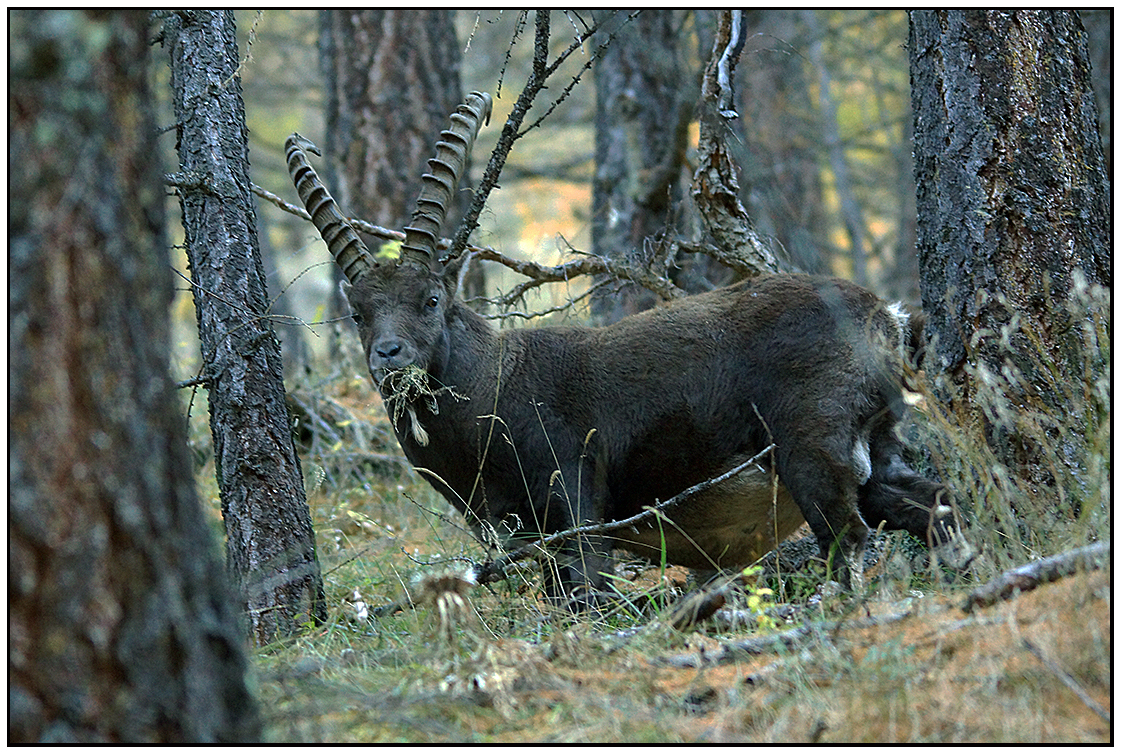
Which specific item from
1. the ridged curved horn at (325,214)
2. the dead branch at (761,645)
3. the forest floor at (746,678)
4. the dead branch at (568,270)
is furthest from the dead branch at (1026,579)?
the ridged curved horn at (325,214)

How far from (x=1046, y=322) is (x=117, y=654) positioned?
4.55 metres

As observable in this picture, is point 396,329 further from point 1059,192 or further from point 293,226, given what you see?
point 293,226

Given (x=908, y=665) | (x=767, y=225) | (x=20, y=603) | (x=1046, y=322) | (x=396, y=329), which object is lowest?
(x=908, y=665)

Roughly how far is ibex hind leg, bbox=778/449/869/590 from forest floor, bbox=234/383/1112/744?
3.13ft

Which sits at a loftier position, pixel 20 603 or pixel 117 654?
pixel 20 603

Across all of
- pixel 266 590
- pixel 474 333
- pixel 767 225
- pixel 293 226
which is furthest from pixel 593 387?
pixel 293 226

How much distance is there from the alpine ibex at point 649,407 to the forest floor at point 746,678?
1185 mm

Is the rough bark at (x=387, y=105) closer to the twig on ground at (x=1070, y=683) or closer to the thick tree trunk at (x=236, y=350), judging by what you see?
the thick tree trunk at (x=236, y=350)

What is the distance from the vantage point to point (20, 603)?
2.28 meters

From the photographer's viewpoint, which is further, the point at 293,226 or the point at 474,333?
the point at 293,226

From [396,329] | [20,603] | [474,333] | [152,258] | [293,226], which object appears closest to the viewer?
[20,603]

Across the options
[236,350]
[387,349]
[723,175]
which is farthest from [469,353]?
[723,175]

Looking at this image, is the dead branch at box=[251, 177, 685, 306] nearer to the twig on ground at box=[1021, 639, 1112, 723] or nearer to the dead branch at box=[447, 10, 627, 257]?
the dead branch at box=[447, 10, 627, 257]

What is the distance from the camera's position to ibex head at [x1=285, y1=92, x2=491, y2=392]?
18.4ft
